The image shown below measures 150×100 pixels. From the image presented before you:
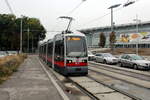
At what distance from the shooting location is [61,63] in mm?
14383

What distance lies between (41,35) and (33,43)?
4.85 meters

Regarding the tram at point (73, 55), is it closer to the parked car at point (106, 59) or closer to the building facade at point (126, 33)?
the parked car at point (106, 59)

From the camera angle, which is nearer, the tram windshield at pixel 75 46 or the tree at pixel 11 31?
the tram windshield at pixel 75 46

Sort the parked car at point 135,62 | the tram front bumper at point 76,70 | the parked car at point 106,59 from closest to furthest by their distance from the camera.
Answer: the tram front bumper at point 76,70 → the parked car at point 135,62 → the parked car at point 106,59

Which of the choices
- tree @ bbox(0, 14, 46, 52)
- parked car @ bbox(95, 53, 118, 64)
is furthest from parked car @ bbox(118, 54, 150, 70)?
tree @ bbox(0, 14, 46, 52)

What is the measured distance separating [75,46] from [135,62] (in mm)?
7636

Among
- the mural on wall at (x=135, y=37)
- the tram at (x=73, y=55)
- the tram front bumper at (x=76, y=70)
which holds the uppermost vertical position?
the mural on wall at (x=135, y=37)

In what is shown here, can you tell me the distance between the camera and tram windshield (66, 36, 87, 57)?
1395cm

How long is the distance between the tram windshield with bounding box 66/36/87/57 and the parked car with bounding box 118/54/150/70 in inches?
271

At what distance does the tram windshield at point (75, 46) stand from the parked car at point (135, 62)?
688cm

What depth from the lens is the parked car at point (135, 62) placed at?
18503 mm

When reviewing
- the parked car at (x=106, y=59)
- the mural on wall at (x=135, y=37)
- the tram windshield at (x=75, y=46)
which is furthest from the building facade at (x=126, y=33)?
the tram windshield at (x=75, y=46)

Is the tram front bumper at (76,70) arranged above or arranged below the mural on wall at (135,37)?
below

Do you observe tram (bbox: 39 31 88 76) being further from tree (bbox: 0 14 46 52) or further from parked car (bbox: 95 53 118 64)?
tree (bbox: 0 14 46 52)
